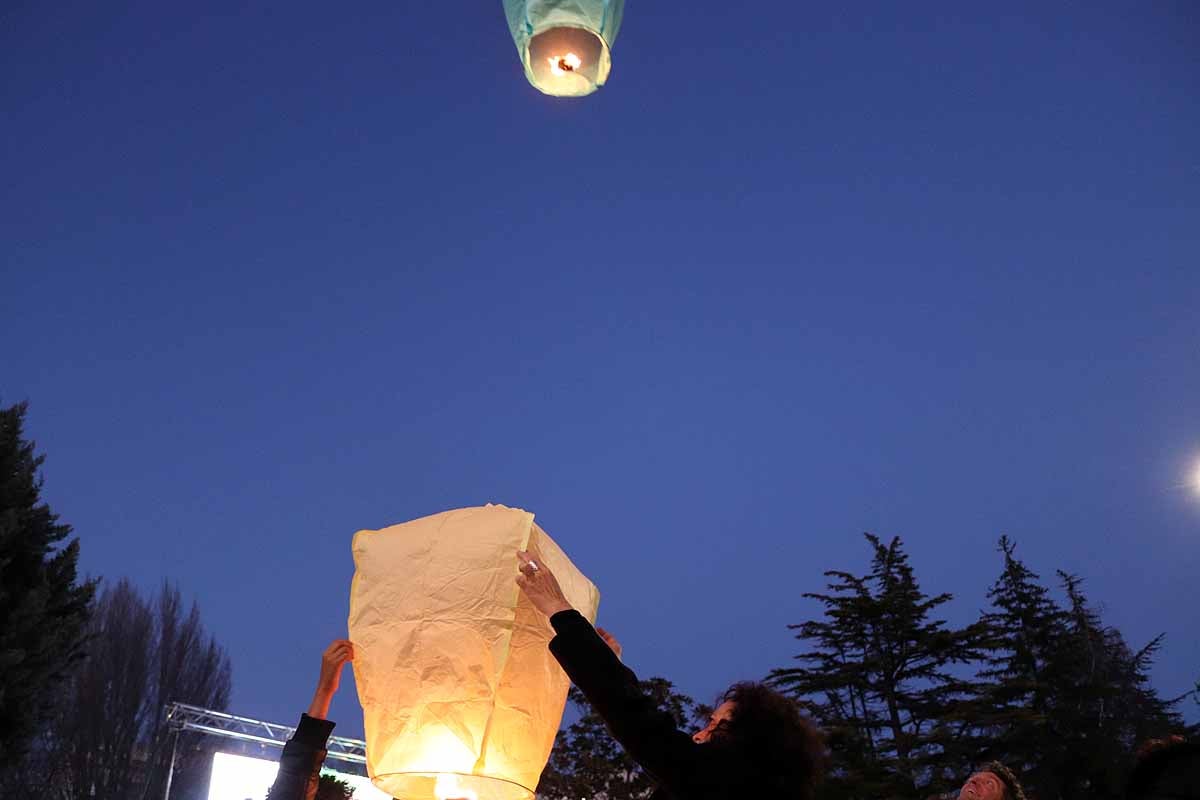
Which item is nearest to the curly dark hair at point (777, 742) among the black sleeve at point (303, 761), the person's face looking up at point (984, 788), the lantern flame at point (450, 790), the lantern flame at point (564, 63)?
the lantern flame at point (450, 790)

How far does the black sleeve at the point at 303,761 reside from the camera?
7.14 ft

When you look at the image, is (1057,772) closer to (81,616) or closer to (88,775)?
(81,616)

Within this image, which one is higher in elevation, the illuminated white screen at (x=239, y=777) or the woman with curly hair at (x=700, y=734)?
the illuminated white screen at (x=239, y=777)

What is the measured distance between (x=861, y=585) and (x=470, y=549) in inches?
747

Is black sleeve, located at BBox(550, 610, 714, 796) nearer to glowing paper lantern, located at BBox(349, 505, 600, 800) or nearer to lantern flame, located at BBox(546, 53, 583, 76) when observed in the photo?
glowing paper lantern, located at BBox(349, 505, 600, 800)

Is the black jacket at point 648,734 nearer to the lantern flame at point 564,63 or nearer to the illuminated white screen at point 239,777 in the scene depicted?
the lantern flame at point 564,63

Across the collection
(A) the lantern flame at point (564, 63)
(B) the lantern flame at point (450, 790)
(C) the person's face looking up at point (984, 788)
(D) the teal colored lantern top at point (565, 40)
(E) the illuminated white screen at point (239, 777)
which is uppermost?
(E) the illuminated white screen at point (239, 777)

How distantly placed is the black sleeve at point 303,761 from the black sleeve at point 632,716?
0.69 meters

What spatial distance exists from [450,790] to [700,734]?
62cm

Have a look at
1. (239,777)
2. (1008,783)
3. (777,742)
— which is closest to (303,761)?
(777,742)

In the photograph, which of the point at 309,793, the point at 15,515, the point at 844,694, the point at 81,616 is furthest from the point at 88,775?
the point at 309,793

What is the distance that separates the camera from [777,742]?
1929mm

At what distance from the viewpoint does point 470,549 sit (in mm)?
2289

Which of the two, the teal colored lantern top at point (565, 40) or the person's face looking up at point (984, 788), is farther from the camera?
the person's face looking up at point (984, 788)
